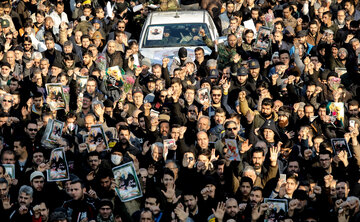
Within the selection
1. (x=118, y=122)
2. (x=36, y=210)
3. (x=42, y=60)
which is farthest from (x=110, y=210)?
(x=42, y=60)

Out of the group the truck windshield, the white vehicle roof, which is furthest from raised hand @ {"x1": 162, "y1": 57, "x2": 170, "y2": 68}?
the white vehicle roof

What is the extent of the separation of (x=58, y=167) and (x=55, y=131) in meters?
1.23

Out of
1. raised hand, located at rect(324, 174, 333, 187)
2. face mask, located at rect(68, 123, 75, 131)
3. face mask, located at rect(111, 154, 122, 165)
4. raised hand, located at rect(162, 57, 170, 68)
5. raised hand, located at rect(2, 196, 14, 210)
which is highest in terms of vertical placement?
raised hand, located at rect(324, 174, 333, 187)

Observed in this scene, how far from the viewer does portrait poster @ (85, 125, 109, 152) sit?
51.7ft

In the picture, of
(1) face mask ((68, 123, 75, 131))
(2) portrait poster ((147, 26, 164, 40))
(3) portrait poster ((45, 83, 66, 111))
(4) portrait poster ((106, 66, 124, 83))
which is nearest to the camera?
(1) face mask ((68, 123, 75, 131))

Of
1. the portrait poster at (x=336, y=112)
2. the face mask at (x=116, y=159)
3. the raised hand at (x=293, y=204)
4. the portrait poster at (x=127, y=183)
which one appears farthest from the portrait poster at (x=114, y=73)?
the raised hand at (x=293, y=204)

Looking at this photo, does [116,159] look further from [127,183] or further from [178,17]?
[178,17]

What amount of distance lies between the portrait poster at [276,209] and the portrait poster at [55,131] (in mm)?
4183

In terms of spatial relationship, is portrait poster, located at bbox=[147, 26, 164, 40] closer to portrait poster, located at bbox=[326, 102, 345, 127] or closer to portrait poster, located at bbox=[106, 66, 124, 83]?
portrait poster, located at bbox=[106, 66, 124, 83]

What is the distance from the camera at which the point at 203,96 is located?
55.7 feet

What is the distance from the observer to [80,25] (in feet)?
68.5

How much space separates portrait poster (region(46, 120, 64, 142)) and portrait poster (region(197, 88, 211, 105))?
2485 mm

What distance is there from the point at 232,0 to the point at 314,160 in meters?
7.87

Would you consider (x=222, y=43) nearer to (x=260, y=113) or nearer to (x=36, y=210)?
(x=260, y=113)
